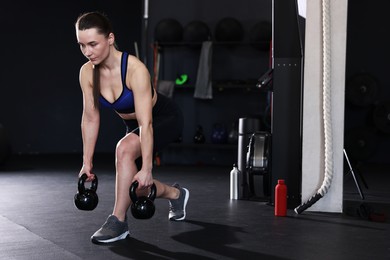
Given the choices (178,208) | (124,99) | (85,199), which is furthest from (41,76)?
(85,199)

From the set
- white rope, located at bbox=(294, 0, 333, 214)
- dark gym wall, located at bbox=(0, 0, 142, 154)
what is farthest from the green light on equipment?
white rope, located at bbox=(294, 0, 333, 214)

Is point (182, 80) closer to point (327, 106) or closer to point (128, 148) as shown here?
point (327, 106)

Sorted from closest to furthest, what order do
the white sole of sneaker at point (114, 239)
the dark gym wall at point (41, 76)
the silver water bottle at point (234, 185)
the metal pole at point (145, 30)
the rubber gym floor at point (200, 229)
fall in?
the rubber gym floor at point (200, 229), the white sole of sneaker at point (114, 239), the silver water bottle at point (234, 185), the metal pole at point (145, 30), the dark gym wall at point (41, 76)

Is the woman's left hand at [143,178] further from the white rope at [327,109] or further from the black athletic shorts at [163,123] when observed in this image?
the white rope at [327,109]

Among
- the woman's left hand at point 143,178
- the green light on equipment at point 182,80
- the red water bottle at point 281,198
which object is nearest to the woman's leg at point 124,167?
the woman's left hand at point 143,178

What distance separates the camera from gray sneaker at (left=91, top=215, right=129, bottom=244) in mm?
2473

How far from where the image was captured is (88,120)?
2553 millimetres

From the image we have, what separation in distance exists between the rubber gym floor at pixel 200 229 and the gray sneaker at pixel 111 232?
0.11 feet

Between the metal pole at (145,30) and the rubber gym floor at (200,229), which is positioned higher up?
the metal pole at (145,30)

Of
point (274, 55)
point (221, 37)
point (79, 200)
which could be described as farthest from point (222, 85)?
point (79, 200)

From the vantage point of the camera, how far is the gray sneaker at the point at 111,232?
2473 millimetres

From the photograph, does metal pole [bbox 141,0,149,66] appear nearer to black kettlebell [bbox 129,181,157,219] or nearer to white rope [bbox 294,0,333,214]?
white rope [bbox 294,0,333,214]

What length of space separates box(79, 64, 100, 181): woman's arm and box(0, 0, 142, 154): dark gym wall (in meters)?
5.57

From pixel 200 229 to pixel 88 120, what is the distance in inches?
32.4
